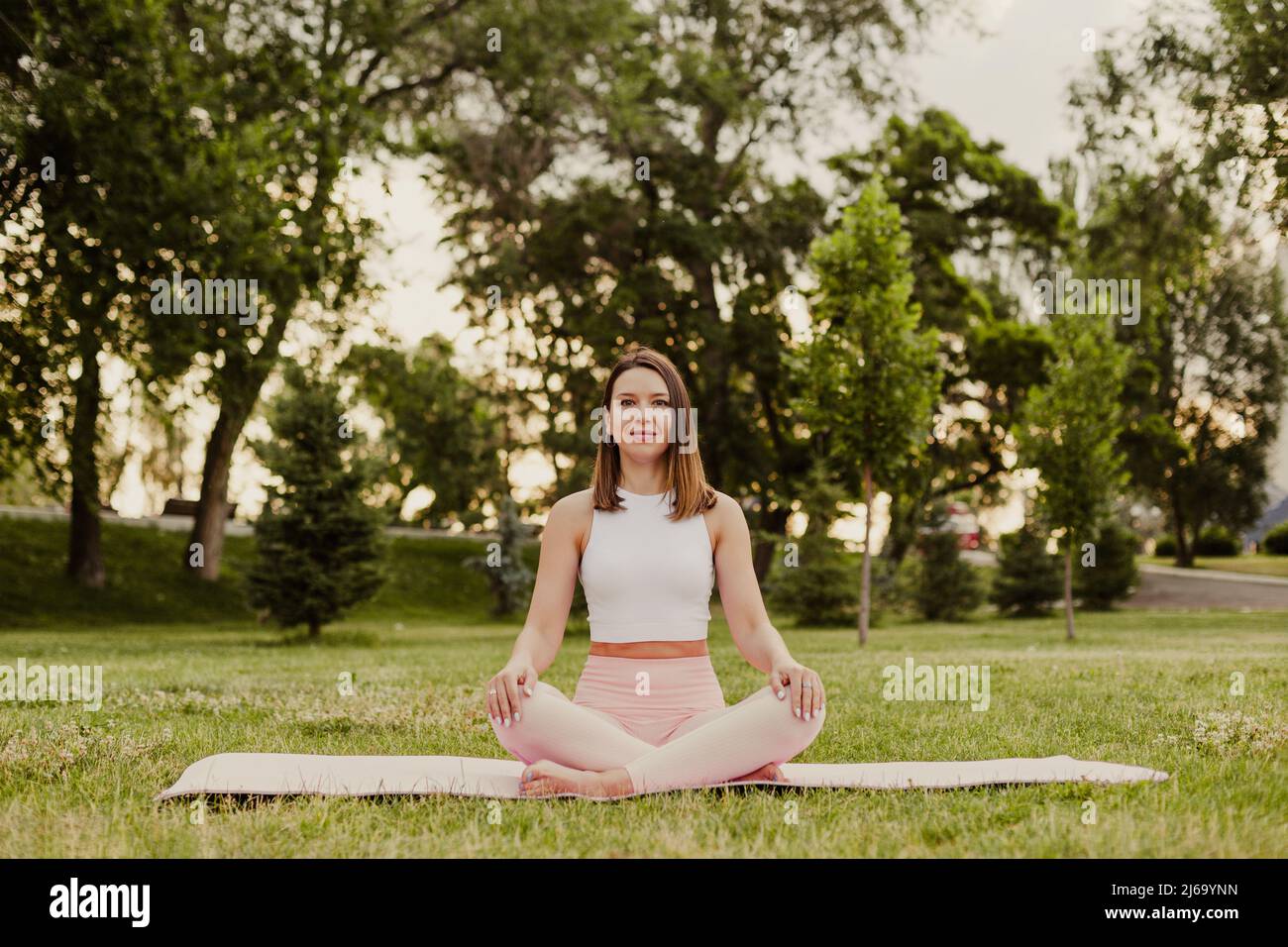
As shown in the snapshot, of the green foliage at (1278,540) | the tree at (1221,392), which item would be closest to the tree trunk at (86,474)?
the tree at (1221,392)

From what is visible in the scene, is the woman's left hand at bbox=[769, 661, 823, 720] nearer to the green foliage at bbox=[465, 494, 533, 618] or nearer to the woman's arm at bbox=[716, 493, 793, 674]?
the woman's arm at bbox=[716, 493, 793, 674]

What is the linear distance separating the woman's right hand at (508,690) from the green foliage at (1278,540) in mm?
48060

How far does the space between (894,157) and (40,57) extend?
19.9 metres

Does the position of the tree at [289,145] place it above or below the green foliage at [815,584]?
above

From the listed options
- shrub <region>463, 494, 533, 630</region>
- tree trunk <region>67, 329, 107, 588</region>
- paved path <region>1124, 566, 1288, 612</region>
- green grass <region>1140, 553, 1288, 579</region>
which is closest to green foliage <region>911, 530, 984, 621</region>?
paved path <region>1124, 566, 1288, 612</region>

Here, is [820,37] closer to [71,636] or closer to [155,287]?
[155,287]

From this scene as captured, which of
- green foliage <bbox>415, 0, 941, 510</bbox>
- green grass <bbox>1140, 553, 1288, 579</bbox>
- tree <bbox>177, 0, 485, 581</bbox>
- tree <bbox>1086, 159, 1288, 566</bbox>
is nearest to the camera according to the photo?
tree <bbox>177, 0, 485, 581</bbox>

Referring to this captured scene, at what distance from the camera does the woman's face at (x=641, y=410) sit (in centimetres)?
488

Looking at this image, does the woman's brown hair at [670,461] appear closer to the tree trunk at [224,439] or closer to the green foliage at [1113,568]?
the tree trunk at [224,439]

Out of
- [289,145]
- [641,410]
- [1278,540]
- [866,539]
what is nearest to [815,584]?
[866,539]

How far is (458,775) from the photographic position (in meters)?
4.98

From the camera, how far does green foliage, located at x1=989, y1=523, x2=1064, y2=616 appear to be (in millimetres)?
29844
